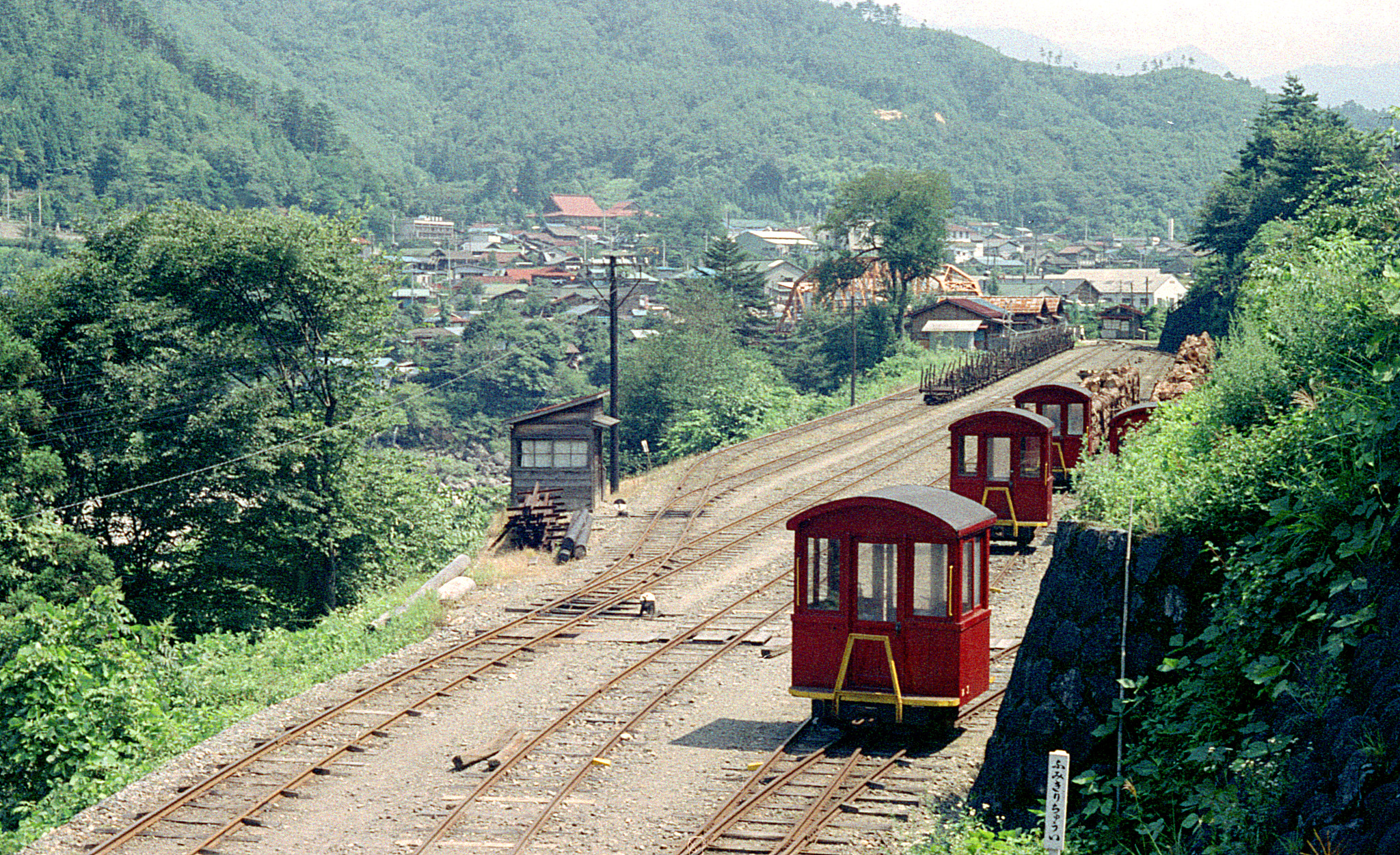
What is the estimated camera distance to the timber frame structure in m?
81.1

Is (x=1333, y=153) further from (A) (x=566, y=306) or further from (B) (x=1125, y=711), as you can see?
(A) (x=566, y=306)

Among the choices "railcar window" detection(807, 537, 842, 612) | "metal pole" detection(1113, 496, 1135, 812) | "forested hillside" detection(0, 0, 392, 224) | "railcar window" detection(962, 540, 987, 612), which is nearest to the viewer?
"metal pole" detection(1113, 496, 1135, 812)

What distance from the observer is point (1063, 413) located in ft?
85.1

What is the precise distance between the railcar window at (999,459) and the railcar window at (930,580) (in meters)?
9.50

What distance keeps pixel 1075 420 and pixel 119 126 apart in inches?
7193

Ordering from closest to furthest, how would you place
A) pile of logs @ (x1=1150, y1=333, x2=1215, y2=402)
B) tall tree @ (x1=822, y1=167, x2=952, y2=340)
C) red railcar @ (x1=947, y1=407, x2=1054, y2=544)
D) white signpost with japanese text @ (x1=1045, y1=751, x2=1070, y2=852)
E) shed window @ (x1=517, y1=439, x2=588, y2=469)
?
white signpost with japanese text @ (x1=1045, y1=751, x2=1070, y2=852) < red railcar @ (x1=947, y1=407, x2=1054, y2=544) < pile of logs @ (x1=1150, y1=333, x2=1215, y2=402) < shed window @ (x1=517, y1=439, x2=588, y2=469) < tall tree @ (x1=822, y1=167, x2=952, y2=340)

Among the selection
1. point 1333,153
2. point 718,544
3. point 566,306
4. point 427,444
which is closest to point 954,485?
point 718,544

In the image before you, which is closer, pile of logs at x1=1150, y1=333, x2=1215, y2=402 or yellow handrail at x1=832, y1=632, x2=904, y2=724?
yellow handrail at x1=832, y1=632, x2=904, y2=724

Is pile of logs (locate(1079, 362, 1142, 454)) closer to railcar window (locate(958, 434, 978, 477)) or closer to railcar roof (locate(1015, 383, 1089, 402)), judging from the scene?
railcar roof (locate(1015, 383, 1089, 402))

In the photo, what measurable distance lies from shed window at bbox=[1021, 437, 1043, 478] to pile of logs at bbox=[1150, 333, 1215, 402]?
10.7 ft

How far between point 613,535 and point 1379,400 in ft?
62.7

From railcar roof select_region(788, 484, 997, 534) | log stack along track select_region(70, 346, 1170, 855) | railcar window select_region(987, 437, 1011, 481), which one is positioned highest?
railcar roof select_region(788, 484, 997, 534)

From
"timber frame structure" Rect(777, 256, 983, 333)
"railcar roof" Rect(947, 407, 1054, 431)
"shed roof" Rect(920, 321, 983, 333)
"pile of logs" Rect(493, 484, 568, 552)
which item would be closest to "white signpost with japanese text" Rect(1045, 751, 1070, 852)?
"railcar roof" Rect(947, 407, 1054, 431)

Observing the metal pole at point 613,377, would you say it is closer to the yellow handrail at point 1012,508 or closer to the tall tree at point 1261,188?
the yellow handrail at point 1012,508
